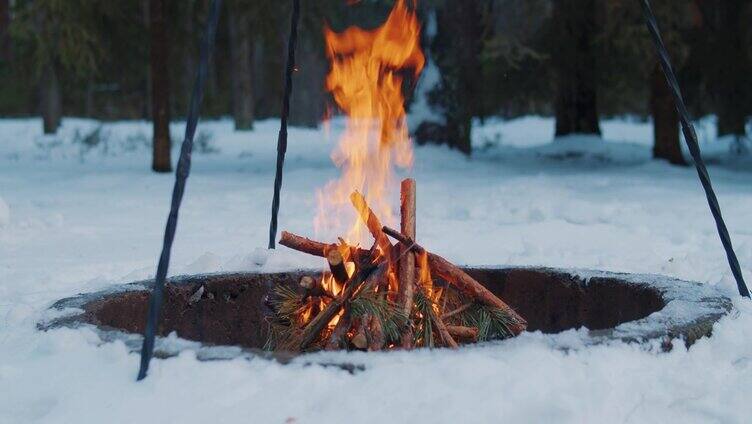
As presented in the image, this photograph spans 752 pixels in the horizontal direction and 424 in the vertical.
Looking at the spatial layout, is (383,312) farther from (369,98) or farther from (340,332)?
(369,98)

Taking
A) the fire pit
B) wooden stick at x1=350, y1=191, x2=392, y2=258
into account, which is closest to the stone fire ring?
the fire pit

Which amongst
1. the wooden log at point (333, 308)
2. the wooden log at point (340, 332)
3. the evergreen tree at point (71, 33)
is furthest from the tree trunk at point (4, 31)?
the wooden log at point (340, 332)

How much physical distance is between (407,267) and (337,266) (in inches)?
9.6

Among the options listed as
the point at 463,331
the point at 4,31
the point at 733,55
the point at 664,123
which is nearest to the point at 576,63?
the point at 664,123

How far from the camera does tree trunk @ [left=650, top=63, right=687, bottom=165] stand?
1259 cm

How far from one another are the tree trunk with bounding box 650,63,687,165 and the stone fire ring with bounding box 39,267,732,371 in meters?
9.24

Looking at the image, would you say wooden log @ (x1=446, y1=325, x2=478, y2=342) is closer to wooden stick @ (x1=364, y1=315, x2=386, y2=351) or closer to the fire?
wooden stick @ (x1=364, y1=315, x2=386, y2=351)

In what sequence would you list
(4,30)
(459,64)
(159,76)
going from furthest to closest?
1. (4,30)
2. (459,64)
3. (159,76)

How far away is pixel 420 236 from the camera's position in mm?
7344

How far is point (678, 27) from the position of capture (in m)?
11.9

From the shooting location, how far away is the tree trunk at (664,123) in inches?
496

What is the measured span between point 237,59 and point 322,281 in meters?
20.1

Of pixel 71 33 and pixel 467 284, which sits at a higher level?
pixel 71 33

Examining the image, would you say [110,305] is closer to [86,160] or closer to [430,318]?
[430,318]
